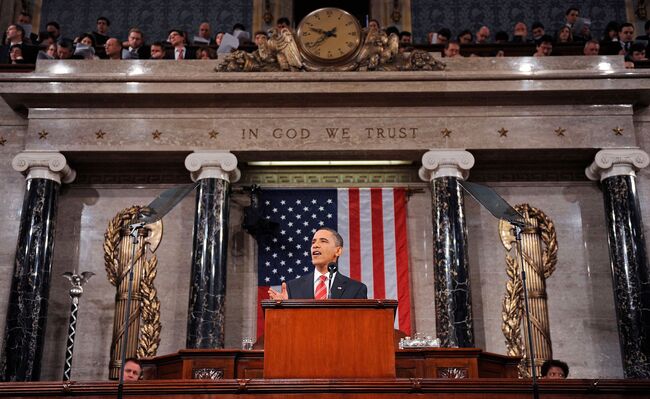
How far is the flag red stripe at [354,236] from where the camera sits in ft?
43.1

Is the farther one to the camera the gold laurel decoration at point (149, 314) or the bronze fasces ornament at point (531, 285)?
the gold laurel decoration at point (149, 314)

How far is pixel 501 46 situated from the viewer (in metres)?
14.5

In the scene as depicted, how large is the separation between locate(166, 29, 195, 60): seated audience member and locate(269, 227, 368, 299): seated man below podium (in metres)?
7.27

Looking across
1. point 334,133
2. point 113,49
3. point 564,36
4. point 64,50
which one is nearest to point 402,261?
point 334,133

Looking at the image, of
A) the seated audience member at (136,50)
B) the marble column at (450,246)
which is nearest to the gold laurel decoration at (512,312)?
the marble column at (450,246)

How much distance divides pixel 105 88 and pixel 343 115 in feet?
12.0

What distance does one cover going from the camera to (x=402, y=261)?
13.2 meters

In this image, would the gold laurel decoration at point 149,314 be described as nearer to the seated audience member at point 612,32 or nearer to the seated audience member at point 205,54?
the seated audience member at point 205,54

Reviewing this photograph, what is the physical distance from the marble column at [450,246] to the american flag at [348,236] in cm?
85

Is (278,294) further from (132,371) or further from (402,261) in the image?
(402,261)

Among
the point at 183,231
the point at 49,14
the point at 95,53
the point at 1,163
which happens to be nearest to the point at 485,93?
the point at 183,231

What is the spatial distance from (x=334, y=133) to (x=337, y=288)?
5.66 meters

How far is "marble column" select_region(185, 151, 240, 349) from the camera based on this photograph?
1202 centimetres

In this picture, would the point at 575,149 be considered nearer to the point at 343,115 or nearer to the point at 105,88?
the point at 343,115
